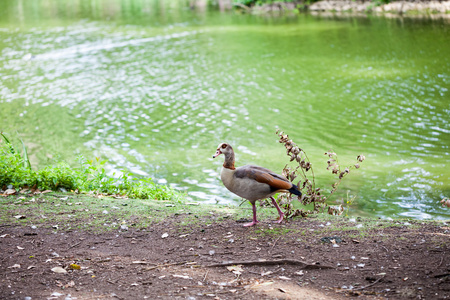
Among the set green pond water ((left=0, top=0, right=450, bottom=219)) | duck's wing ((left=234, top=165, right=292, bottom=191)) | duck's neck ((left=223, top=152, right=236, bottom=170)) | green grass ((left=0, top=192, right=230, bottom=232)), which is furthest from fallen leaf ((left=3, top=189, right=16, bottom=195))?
duck's wing ((left=234, top=165, right=292, bottom=191))

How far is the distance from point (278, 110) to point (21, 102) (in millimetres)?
8287

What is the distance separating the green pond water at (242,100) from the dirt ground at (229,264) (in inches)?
107

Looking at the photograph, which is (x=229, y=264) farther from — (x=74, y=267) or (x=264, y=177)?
(x=74, y=267)

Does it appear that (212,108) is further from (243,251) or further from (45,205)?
(243,251)

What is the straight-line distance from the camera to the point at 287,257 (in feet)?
15.5

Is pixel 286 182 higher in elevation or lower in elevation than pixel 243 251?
→ higher

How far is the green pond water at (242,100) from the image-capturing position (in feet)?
32.0

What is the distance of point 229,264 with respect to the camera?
15.1 ft

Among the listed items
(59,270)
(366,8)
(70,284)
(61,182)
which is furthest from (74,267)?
(366,8)

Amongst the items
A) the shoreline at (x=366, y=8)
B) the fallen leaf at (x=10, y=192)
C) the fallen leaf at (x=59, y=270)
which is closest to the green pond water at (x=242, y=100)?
the fallen leaf at (x=10, y=192)

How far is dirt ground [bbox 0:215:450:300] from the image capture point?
4.09m

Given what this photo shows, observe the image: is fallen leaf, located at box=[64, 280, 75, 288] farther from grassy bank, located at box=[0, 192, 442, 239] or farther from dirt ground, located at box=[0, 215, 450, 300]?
grassy bank, located at box=[0, 192, 442, 239]

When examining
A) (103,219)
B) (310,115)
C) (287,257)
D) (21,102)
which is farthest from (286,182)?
(21,102)

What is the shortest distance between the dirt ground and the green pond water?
8.92ft
